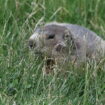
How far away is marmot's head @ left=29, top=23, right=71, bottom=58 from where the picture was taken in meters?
5.33

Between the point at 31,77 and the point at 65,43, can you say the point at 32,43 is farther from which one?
the point at 31,77

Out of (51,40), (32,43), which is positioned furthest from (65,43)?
(32,43)

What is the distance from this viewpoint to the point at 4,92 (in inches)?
177

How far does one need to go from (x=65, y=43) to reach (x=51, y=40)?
227mm

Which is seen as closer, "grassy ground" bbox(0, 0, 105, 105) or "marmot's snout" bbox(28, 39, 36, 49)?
"grassy ground" bbox(0, 0, 105, 105)

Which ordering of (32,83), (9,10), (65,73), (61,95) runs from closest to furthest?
(61,95)
(32,83)
(65,73)
(9,10)

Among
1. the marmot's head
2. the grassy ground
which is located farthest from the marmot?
the grassy ground

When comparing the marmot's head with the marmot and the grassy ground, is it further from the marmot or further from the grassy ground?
the grassy ground

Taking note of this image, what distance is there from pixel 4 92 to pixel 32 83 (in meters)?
0.33

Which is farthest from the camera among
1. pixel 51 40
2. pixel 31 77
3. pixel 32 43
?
pixel 51 40

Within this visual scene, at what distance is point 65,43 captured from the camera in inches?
213

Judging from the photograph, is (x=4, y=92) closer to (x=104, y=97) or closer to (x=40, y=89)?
(x=40, y=89)

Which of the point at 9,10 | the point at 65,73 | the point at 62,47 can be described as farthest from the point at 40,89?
the point at 9,10

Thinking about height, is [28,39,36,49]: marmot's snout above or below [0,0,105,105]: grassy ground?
above
